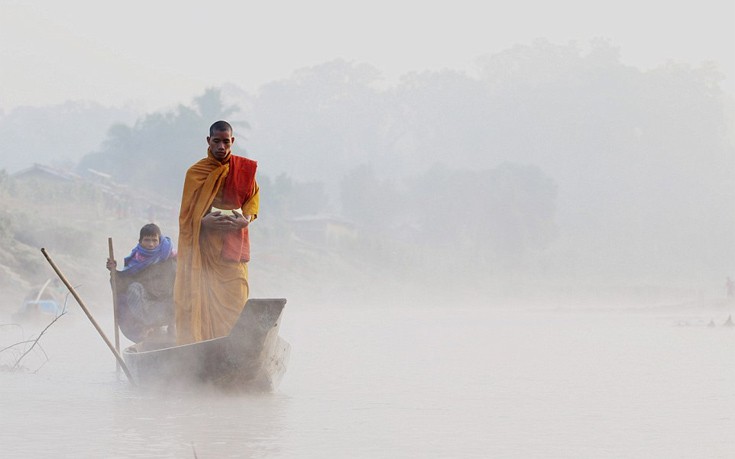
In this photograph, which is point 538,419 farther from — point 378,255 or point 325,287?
point 378,255

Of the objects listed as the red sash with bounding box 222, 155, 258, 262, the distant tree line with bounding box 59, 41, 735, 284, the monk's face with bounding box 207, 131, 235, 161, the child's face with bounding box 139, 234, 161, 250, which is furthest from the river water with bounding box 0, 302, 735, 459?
the distant tree line with bounding box 59, 41, 735, 284

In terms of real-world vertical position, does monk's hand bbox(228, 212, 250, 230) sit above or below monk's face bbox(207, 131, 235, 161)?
below

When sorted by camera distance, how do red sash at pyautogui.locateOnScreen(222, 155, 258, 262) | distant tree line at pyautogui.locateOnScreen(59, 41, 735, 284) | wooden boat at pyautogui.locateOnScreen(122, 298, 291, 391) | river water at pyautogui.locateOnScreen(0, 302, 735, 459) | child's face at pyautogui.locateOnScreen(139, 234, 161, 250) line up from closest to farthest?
river water at pyautogui.locateOnScreen(0, 302, 735, 459) < wooden boat at pyautogui.locateOnScreen(122, 298, 291, 391) < red sash at pyautogui.locateOnScreen(222, 155, 258, 262) < child's face at pyautogui.locateOnScreen(139, 234, 161, 250) < distant tree line at pyautogui.locateOnScreen(59, 41, 735, 284)

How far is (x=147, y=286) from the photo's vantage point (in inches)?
377

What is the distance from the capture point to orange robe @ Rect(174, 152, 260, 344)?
26.1 ft

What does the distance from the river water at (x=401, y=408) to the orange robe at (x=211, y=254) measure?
613 mm

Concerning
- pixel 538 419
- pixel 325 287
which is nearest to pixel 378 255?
pixel 325 287

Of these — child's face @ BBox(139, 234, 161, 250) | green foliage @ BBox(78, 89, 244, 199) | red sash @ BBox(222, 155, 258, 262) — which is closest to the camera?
red sash @ BBox(222, 155, 258, 262)

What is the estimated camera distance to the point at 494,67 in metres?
98.2

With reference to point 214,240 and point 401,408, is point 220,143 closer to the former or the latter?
point 214,240

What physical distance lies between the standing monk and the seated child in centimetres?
138

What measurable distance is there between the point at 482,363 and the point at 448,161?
243 ft

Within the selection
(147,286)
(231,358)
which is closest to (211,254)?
(231,358)

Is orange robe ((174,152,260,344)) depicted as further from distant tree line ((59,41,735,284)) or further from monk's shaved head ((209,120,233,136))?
distant tree line ((59,41,735,284))
